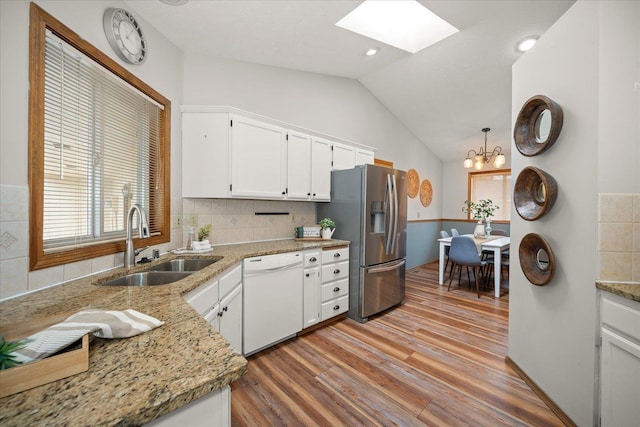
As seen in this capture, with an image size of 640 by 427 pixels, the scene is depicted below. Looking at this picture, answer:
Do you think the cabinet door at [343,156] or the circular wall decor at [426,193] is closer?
the cabinet door at [343,156]

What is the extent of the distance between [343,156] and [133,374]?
3.13m

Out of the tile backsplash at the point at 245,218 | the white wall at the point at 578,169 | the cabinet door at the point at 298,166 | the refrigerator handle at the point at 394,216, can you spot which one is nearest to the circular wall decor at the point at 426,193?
the refrigerator handle at the point at 394,216

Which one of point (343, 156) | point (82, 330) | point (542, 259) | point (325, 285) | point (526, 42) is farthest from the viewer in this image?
point (343, 156)

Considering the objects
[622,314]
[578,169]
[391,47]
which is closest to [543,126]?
[578,169]

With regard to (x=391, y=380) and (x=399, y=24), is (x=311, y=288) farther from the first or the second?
(x=399, y=24)

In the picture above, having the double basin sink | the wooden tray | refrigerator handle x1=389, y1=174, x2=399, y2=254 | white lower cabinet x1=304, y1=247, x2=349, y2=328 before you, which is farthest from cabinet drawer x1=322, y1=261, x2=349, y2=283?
the wooden tray

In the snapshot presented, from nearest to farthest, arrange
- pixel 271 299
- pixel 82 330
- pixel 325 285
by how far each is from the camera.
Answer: pixel 82 330 → pixel 271 299 → pixel 325 285

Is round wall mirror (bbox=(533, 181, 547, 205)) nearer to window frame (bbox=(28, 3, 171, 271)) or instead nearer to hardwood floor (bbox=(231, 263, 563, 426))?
hardwood floor (bbox=(231, 263, 563, 426))

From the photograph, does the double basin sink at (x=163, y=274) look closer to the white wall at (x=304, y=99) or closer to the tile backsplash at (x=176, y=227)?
the tile backsplash at (x=176, y=227)

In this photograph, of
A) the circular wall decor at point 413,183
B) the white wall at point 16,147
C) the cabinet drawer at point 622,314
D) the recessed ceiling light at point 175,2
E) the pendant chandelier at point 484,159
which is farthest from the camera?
the circular wall decor at point 413,183

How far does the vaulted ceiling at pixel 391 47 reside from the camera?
204cm

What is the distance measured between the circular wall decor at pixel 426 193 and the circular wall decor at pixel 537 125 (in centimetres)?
381

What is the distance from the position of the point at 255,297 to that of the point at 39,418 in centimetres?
175

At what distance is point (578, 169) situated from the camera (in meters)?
1.45
